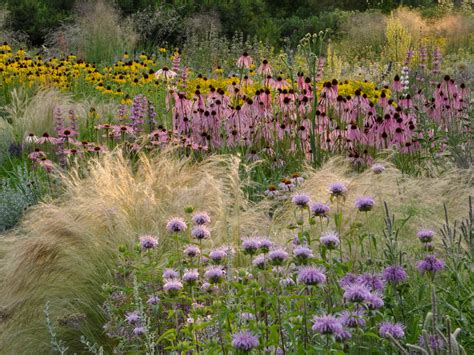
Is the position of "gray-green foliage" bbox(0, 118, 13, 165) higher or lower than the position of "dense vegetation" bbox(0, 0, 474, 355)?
lower

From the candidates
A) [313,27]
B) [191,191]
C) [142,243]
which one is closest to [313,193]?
[191,191]

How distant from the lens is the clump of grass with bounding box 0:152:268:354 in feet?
11.0

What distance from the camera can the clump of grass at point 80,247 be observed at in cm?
335

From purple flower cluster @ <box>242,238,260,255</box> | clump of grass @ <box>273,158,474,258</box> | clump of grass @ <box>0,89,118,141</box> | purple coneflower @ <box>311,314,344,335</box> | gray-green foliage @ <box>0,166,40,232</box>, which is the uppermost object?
purple flower cluster @ <box>242,238,260,255</box>

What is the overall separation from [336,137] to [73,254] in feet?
7.78

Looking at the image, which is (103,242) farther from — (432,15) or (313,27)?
(432,15)

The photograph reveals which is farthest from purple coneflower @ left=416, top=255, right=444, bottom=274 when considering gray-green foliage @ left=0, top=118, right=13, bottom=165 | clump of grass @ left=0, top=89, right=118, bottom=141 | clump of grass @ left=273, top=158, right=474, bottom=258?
gray-green foliage @ left=0, top=118, right=13, bottom=165

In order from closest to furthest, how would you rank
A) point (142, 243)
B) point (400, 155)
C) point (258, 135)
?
point (142, 243) → point (400, 155) → point (258, 135)

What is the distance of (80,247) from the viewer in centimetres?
369

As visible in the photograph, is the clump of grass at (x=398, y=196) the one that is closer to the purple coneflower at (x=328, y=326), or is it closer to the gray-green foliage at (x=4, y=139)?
the purple coneflower at (x=328, y=326)

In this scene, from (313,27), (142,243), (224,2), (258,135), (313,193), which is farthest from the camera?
(313,27)

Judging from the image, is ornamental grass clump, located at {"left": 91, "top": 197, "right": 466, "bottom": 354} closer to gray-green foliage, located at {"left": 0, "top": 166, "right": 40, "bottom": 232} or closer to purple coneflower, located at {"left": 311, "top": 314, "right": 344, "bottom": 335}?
purple coneflower, located at {"left": 311, "top": 314, "right": 344, "bottom": 335}

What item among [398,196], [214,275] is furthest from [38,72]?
[214,275]

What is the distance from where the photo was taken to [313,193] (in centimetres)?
396
